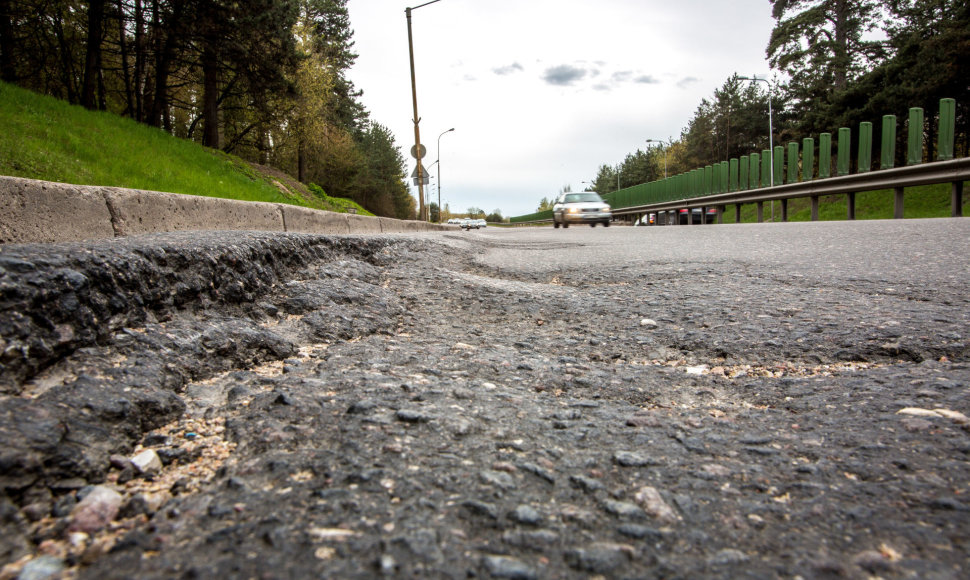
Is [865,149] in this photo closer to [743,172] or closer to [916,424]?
[743,172]

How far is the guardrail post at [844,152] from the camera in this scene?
1106 cm

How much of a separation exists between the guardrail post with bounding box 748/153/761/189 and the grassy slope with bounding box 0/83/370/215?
13.9 m

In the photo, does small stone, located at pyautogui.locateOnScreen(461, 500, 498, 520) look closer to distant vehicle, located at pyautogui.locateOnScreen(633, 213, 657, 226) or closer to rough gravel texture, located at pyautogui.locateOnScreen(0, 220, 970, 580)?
rough gravel texture, located at pyautogui.locateOnScreen(0, 220, 970, 580)

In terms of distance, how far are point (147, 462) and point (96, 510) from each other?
6.4 inches

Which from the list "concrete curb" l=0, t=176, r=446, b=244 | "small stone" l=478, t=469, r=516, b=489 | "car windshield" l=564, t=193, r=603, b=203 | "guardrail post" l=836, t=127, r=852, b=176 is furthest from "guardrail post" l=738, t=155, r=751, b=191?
"small stone" l=478, t=469, r=516, b=489

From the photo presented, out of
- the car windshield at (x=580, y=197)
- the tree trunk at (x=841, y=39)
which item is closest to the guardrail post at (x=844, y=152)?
the car windshield at (x=580, y=197)

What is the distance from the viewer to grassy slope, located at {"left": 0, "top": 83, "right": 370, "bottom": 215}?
242 inches

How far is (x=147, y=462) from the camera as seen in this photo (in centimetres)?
101

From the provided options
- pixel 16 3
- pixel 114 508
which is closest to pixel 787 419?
pixel 114 508

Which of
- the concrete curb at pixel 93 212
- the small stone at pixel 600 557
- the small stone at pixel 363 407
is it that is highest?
the concrete curb at pixel 93 212

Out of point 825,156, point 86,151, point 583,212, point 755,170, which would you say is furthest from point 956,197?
point 86,151

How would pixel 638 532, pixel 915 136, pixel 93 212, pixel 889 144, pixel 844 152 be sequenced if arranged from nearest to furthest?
1. pixel 638 532
2. pixel 93 212
3. pixel 915 136
4. pixel 889 144
5. pixel 844 152

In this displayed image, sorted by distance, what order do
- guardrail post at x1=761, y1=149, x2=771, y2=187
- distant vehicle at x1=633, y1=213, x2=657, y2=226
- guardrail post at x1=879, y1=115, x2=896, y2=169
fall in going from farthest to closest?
distant vehicle at x1=633, y1=213, x2=657, y2=226, guardrail post at x1=761, y1=149, x2=771, y2=187, guardrail post at x1=879, y1=115, x2=896, y2=169

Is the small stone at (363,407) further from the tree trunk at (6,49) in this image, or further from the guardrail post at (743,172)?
the guardrail post at (743,172)
